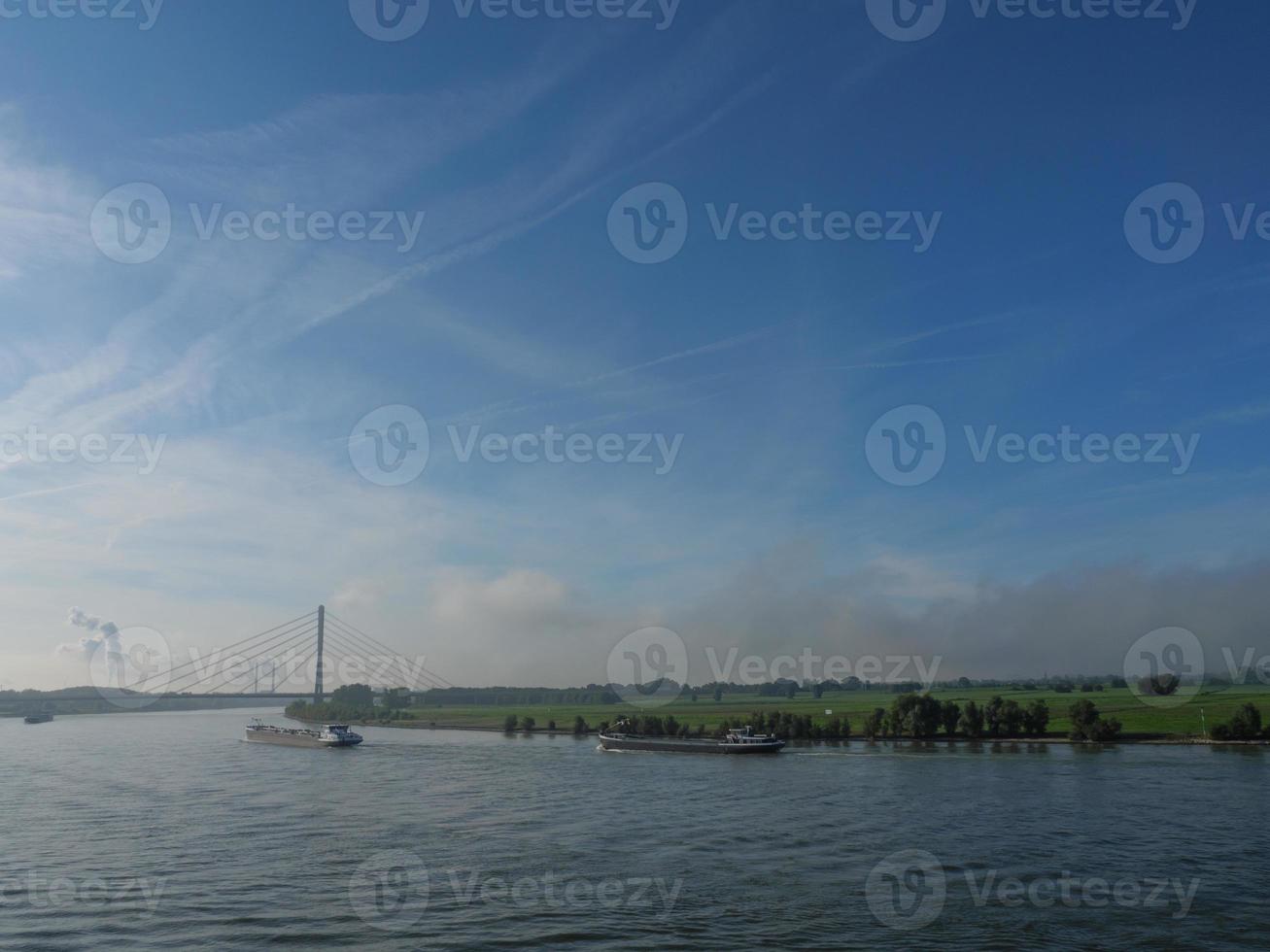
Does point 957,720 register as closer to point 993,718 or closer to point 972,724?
point 972,724

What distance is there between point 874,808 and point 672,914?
21.0 m

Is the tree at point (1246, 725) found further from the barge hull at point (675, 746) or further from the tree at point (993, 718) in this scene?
the barge hull at point (675, 746)

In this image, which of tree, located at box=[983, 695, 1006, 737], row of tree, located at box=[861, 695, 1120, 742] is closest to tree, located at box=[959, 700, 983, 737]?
row of tree, located at box=[861, 695, 1120, 742]

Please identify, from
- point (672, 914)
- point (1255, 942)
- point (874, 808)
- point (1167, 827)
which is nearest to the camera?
point (1255, 942)

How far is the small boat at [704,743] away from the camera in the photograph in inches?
3187

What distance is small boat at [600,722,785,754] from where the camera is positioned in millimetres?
80938

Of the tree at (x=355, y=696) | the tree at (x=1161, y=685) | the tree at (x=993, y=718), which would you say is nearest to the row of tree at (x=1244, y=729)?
the tree at (x=993, y=718)

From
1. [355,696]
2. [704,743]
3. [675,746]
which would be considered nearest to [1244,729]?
[704,743]

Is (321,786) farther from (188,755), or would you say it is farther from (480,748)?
(480,748)

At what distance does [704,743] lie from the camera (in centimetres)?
8850

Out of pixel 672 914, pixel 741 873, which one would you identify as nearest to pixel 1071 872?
pixel 741 873

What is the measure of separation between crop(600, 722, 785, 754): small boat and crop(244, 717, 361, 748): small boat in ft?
87.6

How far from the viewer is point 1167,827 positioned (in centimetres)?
3509

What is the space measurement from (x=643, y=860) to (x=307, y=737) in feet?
247
